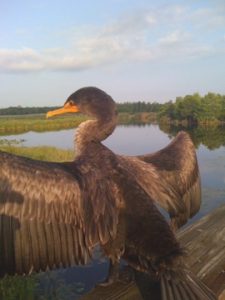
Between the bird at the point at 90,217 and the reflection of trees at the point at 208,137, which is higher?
the bird at the point at 90,217

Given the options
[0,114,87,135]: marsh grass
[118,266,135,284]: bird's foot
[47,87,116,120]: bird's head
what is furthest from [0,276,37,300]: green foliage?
[0,114,87,135]: marsh grass

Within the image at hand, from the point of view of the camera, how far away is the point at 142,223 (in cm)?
323

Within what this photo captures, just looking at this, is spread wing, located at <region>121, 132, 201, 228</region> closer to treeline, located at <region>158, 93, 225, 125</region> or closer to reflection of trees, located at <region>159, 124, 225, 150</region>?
reflection of trees, located at <region>159, 124, 225, 150</region>

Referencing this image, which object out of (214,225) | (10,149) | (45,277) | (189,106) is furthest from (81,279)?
(189,106)

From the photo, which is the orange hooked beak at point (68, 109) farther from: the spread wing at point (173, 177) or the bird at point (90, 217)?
the spread wing at point (173, 177)

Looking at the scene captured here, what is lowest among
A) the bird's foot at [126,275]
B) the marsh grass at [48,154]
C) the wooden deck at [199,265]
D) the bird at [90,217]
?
the marsh grass at [48,154]

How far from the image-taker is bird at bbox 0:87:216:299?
10.1ft

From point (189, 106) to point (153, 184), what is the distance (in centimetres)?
7800

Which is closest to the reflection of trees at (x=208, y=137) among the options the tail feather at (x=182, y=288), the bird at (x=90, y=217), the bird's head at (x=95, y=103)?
the bird's head at (x=95, y=103)

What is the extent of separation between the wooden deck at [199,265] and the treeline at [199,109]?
74423mm

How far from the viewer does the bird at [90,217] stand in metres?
3.07

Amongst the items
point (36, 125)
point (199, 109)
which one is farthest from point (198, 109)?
point (36, 125)

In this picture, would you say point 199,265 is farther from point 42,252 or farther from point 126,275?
point 42,252

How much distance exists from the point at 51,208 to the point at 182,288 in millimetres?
1206
